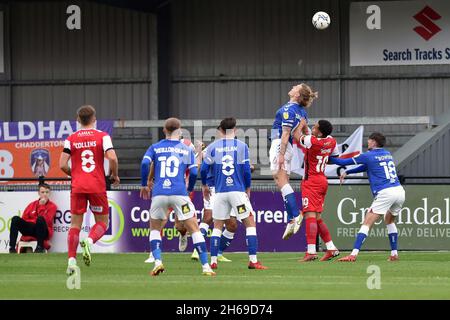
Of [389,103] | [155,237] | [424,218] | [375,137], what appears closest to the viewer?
[155,237]

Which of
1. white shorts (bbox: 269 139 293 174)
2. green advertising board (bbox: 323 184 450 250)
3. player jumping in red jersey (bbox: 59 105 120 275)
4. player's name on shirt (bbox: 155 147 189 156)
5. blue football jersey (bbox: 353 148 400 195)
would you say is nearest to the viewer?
player's name on shirt (bbox: 155 147 189 156)

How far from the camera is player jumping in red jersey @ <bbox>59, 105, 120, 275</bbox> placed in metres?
16.6

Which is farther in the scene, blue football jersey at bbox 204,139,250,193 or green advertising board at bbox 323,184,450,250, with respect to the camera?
green advertising board at bbox 323,184,450,250

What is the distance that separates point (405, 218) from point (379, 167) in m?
5.16

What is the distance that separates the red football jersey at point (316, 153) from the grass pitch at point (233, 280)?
158 centimetres

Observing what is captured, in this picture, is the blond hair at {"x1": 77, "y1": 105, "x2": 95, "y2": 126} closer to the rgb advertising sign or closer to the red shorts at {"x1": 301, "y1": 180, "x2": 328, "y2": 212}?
the red shorts at {"x1": 301, "y1": 180, "x2": 328, "y2": 212}

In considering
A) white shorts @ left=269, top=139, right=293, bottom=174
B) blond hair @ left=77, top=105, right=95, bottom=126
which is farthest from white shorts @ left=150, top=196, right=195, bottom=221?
white shorts @ left=269, top=139, right=293, bottom=174

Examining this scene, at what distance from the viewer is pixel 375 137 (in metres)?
20.0

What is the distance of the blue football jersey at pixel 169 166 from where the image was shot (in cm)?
1598

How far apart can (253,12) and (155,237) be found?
23.5 metres

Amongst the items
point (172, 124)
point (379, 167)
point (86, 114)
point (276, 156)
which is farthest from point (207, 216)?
point (172, 124)
